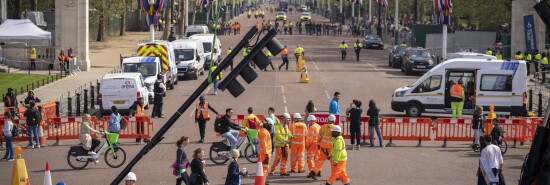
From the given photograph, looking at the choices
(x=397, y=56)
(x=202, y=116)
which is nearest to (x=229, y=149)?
(x=202, y=116)

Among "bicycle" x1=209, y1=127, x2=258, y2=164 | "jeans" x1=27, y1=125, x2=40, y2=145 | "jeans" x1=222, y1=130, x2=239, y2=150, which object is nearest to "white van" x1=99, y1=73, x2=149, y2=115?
"jeans" x1=27, y1=125, x2=40, y2=145

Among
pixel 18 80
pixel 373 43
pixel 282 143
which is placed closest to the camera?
pixel 282 143

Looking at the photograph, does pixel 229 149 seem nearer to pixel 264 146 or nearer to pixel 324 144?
pixel 264 146

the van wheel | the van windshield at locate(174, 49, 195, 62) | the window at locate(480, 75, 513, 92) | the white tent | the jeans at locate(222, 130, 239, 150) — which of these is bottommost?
the van wheel

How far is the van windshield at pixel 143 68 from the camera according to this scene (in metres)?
39.2

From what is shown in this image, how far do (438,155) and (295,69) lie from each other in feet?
97.9

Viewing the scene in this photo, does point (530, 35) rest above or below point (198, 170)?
above

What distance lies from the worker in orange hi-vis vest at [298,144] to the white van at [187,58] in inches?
1031

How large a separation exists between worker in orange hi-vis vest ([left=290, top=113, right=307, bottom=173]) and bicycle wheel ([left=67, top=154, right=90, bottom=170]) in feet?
15.7

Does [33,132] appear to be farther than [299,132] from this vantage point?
Yes

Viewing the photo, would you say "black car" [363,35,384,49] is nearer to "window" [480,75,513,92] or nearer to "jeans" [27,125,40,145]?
"window" [480,75,513,92]

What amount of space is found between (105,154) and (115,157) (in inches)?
10.0

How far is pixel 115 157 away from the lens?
23062mm

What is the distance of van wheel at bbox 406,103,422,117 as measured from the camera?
3434 cm
